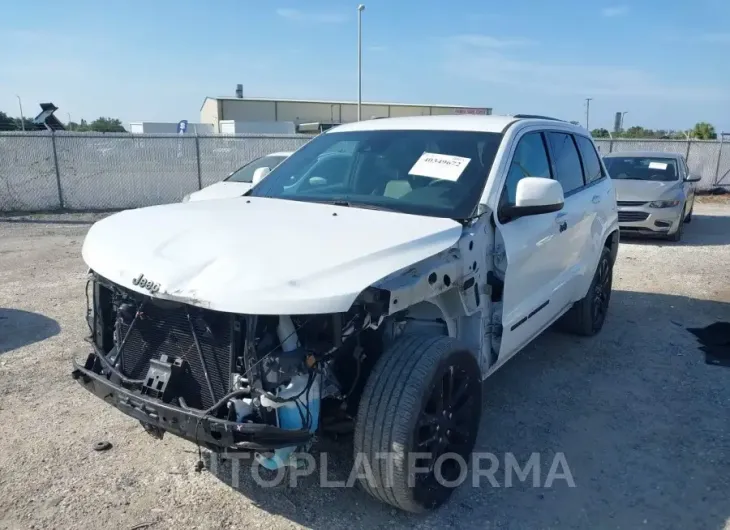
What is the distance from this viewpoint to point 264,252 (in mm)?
2705

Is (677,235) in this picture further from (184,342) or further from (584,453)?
(184,342)

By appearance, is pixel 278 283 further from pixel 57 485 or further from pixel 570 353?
pixel 570 353

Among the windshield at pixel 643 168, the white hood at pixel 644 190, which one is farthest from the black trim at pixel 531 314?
the windshield at pixel 643 168

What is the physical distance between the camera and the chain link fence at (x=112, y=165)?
13.2m

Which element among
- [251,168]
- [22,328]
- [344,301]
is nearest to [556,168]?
[344,301]

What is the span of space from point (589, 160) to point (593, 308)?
1.34 meters

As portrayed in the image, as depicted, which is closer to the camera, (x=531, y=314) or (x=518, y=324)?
(x=518, y=324)

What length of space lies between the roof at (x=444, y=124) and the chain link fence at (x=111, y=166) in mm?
10954

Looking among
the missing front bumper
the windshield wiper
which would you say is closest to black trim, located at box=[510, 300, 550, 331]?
the windshield wiper

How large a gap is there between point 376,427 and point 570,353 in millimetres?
3127

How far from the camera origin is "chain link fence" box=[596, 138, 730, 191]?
1908 centimetres

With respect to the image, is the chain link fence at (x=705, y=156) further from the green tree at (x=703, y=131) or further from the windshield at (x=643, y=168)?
the green tree at (x=703, y=131)

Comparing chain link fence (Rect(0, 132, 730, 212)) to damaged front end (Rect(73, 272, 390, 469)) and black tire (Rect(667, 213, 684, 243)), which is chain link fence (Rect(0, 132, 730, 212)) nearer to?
black tire (Rect(667, 213, 684, 243))

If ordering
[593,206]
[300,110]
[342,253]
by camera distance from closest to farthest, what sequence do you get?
[342,253]
[593,206]
[300,110]
